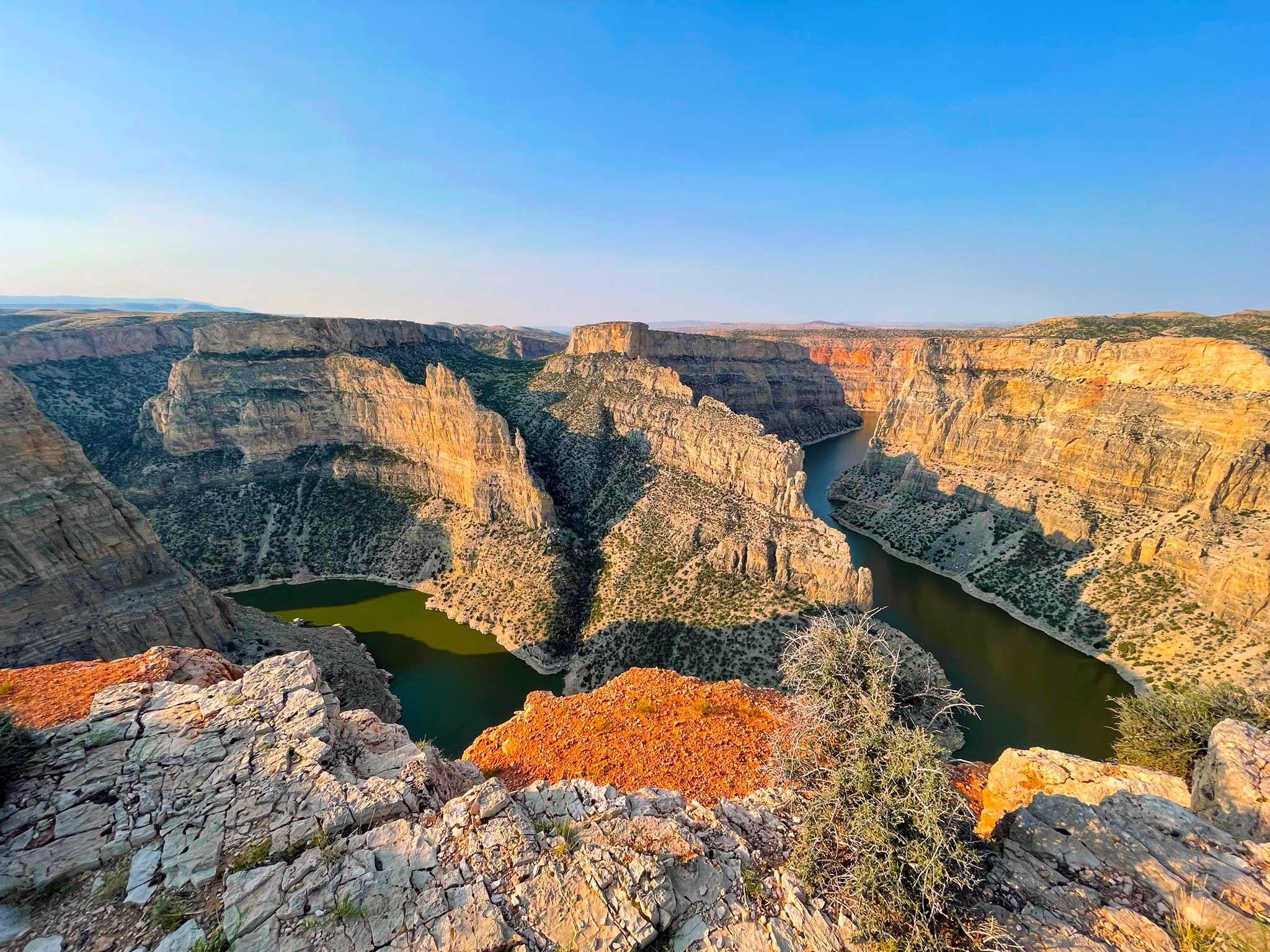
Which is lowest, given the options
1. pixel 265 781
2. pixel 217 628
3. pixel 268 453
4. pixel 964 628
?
pixel 964 628

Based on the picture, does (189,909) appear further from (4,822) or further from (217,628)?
(217,628)

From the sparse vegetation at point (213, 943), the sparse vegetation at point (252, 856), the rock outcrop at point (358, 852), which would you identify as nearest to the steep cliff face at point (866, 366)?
the rock outcrop at point (358, 852)

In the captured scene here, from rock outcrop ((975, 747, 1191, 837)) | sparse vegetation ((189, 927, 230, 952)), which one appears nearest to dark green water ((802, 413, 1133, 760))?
rock outcrop ((975, 747, 1191, 837))

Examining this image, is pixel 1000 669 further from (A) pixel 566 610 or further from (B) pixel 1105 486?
(A) pixel 566 610

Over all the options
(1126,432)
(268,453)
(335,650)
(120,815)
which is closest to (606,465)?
(335,650)

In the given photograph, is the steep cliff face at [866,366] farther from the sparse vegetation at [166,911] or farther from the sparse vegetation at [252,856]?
the sparse vegetation at [166,911]

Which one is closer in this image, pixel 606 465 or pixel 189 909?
pixel 189 909
